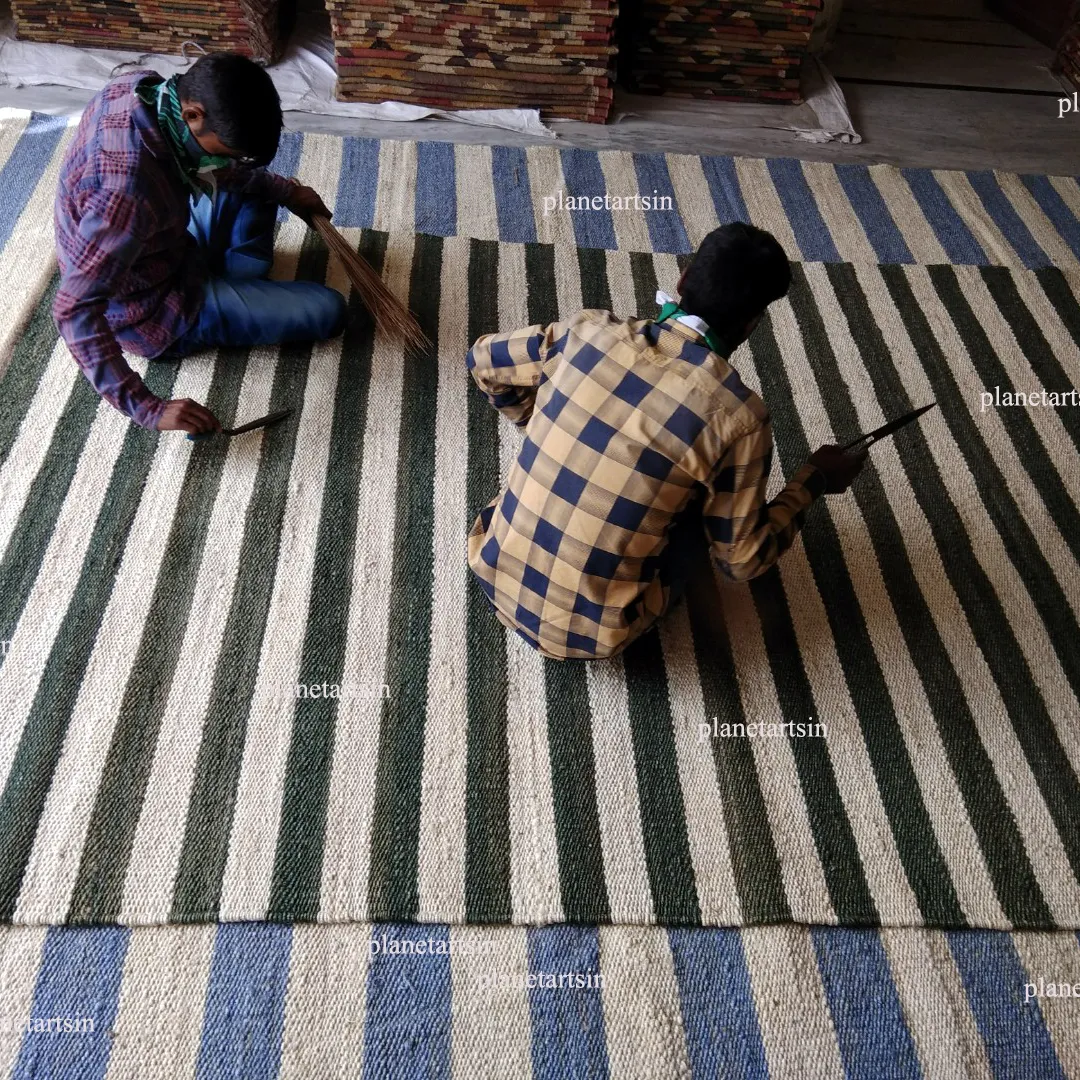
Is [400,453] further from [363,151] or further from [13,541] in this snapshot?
[363,151]

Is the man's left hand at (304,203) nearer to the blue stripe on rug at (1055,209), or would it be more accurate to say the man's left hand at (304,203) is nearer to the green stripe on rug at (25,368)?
the green stripe on rug at (25,368)

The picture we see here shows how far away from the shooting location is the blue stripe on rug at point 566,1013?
114 centimetres

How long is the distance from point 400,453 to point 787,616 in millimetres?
831

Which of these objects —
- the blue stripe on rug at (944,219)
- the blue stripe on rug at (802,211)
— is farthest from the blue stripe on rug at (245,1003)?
the blue stripe on rug at (944,219)

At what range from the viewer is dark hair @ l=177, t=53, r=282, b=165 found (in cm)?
134

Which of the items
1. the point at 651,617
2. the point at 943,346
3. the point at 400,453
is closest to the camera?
the point at 651,617

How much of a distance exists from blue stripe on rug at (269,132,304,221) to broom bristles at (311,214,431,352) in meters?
0.51

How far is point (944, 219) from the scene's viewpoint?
8.27ft

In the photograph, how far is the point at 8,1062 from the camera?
109cm

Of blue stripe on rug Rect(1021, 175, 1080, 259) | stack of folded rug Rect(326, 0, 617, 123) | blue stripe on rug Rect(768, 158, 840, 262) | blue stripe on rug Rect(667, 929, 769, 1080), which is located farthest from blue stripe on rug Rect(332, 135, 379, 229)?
blue stripe on rug Rect(1021, 175, 1080, 259)

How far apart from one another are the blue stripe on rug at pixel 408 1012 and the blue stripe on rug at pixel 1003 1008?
2.46 ft

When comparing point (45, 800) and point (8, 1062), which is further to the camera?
point (45, 800)

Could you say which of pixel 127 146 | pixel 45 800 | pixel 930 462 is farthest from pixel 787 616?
pixel 127 146

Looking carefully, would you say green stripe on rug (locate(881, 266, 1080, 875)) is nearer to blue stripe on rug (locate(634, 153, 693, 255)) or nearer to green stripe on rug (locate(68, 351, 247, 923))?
blue stripe on rug (locate(634, 153, 693, 255))
